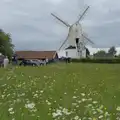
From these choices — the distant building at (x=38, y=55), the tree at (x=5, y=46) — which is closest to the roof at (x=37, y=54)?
the distant building at (x=38, y=55)

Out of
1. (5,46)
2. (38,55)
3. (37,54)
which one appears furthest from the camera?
(37,54)

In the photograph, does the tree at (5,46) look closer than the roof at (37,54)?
Yes

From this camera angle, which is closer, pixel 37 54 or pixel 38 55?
pixel 38 55

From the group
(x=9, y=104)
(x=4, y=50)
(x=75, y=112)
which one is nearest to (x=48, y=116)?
(x=75, y=112)

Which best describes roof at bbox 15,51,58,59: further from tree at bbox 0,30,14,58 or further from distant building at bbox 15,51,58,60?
tree at bbox 0,30,14,58

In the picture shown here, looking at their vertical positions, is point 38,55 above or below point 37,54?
below

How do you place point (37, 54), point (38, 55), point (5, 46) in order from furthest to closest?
point (37, 54), point (38, 55), point (5, 46)

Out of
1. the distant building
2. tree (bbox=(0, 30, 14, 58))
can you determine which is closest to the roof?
the distant building

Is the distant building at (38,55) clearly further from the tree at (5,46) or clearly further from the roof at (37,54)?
the tree at (5,46)

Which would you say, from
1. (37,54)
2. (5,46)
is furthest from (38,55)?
(5,46)

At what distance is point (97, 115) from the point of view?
5.46m

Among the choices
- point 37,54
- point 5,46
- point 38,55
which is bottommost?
point 38,55

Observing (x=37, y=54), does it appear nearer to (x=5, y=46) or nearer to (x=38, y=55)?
(x=38, y=55)

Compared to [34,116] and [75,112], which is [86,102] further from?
[34,116]
